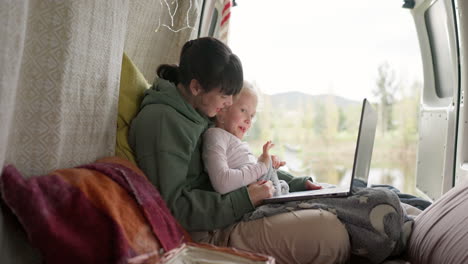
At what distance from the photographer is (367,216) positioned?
4.66 feet

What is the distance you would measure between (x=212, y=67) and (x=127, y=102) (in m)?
0.32

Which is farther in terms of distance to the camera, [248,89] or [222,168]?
[248,89]

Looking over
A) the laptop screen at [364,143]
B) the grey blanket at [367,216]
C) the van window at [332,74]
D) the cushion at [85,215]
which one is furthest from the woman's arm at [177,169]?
the van window at [332,74]

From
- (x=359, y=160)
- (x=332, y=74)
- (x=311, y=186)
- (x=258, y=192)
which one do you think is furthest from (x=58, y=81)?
(x=332, y=74)

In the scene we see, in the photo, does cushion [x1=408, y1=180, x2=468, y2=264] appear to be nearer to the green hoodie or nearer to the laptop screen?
the laptop screen

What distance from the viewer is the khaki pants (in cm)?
138

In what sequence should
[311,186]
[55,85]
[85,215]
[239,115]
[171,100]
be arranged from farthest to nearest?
[311,186] < [239,115] < [171,100] < [55,85] < [85,215]

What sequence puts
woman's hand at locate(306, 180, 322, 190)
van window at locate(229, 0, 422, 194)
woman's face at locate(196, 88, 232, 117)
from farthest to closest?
van window at locate(229, 0, 422, 194)
woman's hand at locate(306, 180, 322, 190)
woman's face at locate(196, 88, 232, 117)

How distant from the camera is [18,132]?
0.91 metres

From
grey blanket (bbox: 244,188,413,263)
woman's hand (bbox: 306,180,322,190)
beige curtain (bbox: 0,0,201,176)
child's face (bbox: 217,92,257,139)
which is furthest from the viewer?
woman's hand (bbox: 306,180,322,190)

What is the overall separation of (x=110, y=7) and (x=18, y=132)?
49cm

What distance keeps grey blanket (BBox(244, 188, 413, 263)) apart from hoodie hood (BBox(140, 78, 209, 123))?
1.30ft

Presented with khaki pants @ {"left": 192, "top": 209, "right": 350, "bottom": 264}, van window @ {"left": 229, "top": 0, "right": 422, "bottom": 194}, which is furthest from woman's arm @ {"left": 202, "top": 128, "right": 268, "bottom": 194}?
van window @ {"left": 229, "top": 0, "right": 422, "bottom": 194}

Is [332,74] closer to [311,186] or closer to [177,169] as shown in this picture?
[311,186]
